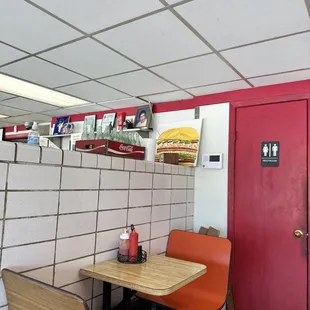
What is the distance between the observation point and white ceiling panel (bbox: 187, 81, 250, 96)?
2756 mm

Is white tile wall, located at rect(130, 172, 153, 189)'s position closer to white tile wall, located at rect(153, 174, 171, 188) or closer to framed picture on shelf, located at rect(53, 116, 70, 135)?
white tile wall, located at rect(153, 174, 171, 188)

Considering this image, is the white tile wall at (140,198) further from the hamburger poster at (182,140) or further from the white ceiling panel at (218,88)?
the white ceiling panel at (218,88)

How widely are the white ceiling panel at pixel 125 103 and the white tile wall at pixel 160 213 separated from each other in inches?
57.0

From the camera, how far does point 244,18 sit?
1.67m

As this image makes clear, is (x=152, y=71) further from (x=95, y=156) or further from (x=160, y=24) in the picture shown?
(x=95, y=156)

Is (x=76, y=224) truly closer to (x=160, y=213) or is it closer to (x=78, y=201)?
(x=78, y=201)

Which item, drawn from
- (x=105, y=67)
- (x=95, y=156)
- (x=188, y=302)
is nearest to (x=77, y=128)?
(x=105, y=67)

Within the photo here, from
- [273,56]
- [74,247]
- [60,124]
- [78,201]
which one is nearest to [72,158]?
[78,201]

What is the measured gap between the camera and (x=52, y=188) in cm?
153

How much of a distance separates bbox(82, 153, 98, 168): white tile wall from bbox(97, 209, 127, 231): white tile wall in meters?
0.30

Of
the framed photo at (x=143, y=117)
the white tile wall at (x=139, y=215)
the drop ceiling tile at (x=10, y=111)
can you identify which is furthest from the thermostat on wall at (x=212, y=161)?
the drop ceiling tile at (x=10, y=111)

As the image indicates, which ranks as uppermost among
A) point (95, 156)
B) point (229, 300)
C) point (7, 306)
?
point (95, 156)

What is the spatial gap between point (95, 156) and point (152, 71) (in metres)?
1.08

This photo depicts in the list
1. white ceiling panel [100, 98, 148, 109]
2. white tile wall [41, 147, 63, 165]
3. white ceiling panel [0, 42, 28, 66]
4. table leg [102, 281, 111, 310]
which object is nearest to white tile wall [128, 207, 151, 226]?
table leg [102, 281, 111, 310]
